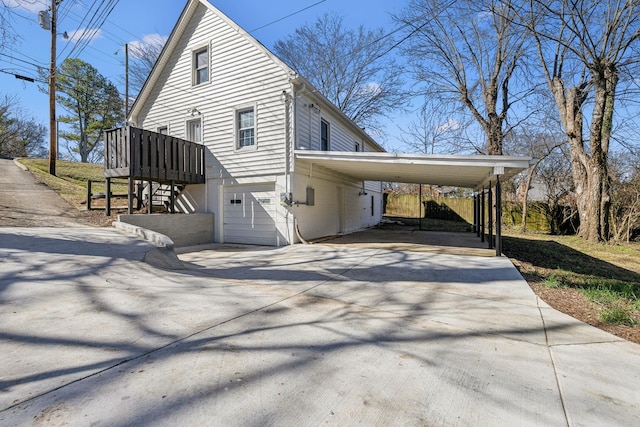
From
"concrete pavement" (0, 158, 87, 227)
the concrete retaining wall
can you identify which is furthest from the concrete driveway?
"concrete pavement" (0, 158, 87, 227)

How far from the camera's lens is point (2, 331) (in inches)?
107

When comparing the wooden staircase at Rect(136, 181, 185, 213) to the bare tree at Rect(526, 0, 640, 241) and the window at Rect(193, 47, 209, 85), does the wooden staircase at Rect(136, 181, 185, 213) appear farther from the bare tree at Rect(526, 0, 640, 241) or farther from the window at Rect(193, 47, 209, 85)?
the bare tree at Rect(526, 0, 640, 241)

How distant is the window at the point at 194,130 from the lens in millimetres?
11227

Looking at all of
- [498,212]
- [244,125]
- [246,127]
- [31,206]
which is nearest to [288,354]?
[498,212]

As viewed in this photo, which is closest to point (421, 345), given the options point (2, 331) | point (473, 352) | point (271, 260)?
point (473, 352)

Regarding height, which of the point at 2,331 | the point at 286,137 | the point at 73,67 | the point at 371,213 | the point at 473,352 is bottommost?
the point at 473,352

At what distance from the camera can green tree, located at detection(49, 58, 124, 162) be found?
25719 millimetres

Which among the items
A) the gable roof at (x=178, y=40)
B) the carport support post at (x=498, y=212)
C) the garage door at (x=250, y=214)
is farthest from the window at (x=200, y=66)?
the carport support post at (x=498, y=212)

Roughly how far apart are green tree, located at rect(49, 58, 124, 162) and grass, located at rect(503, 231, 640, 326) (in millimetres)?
30054

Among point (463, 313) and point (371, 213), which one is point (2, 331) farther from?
point (371, 213)

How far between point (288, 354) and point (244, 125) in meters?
8.93

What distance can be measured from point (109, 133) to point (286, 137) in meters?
5.00

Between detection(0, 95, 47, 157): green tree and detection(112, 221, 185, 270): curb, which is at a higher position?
detection(0, 95, 47, 157): green tree

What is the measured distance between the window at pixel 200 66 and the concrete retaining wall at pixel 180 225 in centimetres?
484
